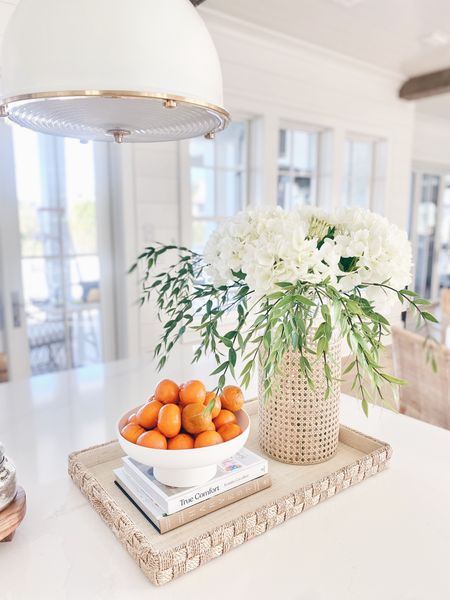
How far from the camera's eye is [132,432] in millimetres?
802

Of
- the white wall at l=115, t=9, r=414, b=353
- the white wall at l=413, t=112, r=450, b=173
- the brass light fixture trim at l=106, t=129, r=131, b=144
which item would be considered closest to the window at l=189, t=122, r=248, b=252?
the white wall at l=115, t=9, r=414, b=353

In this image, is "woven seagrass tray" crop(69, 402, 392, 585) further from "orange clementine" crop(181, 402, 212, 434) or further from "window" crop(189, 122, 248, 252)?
"window" crop(189, 122, 248, 252)

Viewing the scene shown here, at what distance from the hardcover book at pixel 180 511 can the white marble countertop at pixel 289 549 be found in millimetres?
68

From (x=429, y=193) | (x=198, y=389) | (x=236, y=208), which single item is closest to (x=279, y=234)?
(x=198, y=389)

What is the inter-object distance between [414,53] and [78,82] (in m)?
3.87

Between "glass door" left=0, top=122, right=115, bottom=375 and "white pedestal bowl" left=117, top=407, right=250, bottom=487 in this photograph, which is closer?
"white pedestal bowl" left=117, top=407, right=250, bottom=487

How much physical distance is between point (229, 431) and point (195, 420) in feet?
0.21

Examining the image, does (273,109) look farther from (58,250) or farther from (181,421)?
(181,421)

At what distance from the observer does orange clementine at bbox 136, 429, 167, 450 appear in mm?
767

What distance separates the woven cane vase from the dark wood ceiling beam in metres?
4.04

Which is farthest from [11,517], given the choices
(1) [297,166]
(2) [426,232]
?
(2) [426,232]

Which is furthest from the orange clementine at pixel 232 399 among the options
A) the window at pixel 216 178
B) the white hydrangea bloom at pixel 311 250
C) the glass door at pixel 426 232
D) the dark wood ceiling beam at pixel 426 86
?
the glass door at pixel 426 232

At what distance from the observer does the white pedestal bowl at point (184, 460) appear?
0.75m

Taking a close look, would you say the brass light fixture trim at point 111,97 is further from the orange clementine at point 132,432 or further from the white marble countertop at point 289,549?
the white marble countertop at point 289,549
